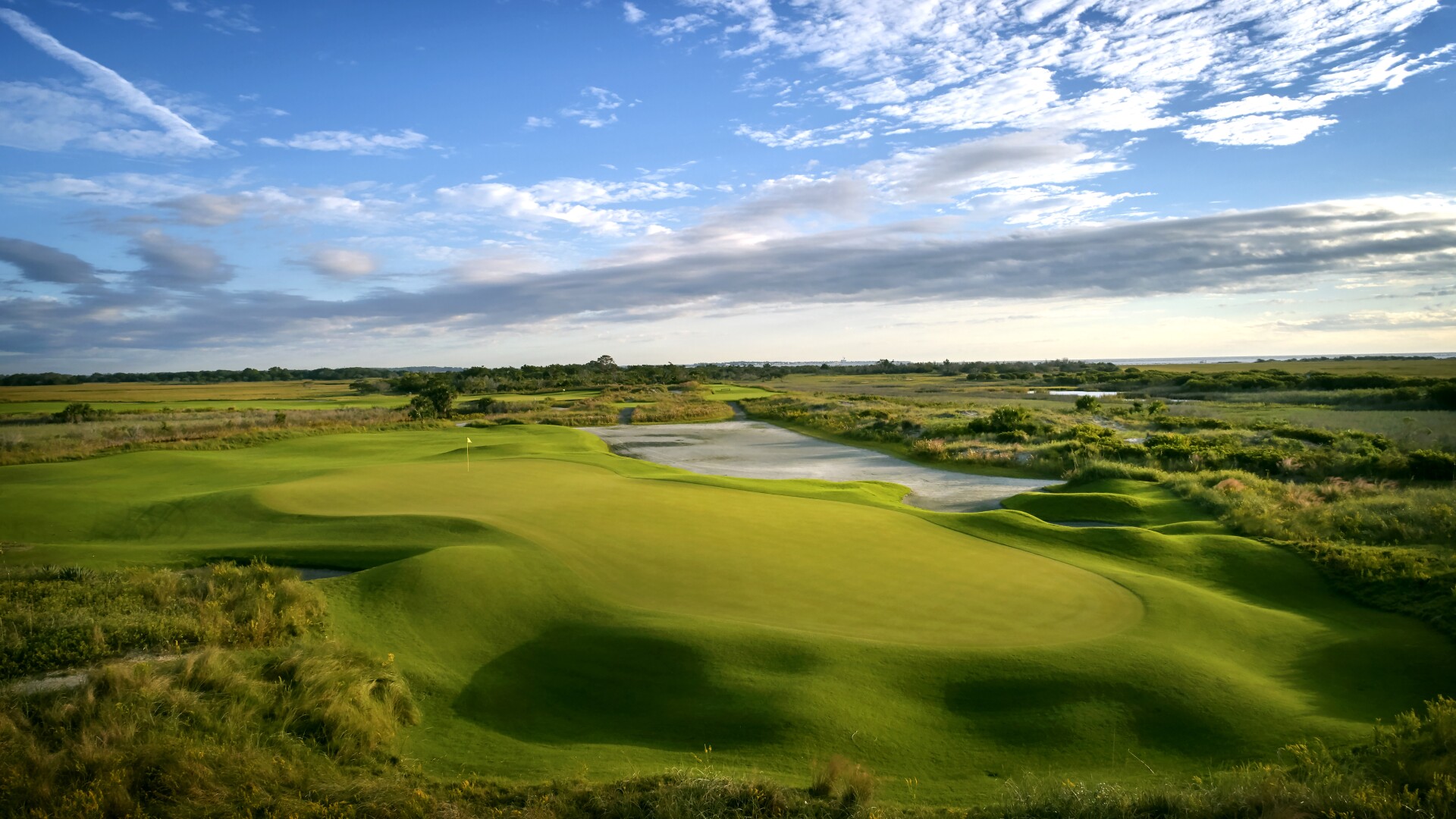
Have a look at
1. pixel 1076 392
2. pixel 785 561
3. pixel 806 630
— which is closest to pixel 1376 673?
pixel 806 630

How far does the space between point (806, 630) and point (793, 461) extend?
23.7m

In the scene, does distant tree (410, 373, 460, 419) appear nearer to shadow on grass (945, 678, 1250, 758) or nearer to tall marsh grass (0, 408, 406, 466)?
tall marsh grass (0, 408, 406, 466)

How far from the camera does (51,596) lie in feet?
28.1

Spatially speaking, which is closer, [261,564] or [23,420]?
[261,564]

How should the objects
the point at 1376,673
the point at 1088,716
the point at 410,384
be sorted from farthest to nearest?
the point at 410,384
the point at 1376,673
the point at 1088,716

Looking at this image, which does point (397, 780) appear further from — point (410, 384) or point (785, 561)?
point (410, 384)

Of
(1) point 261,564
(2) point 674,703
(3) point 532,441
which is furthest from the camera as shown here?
(3) point 532,441

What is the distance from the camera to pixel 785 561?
10883 millimetres

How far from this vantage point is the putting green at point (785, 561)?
847cm

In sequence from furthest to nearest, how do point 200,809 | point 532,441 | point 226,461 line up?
point 532,441
point 226,461
point 200,809

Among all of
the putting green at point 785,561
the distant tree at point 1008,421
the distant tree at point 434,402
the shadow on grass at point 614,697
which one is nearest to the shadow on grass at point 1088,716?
the putting green at point 785,561

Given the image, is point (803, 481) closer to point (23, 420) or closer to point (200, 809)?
point (200, 809)

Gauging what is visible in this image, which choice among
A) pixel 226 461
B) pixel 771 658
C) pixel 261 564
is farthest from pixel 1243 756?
pixel 226 461

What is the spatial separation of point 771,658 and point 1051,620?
140 inches
